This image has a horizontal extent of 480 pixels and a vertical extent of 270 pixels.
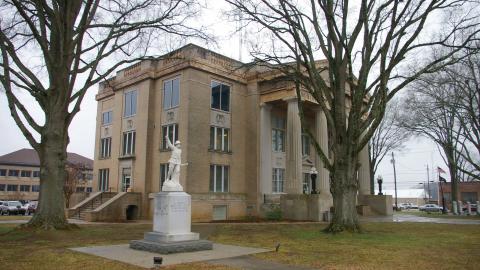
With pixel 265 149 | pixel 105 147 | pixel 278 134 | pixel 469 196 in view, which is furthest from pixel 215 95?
pixel 469 196

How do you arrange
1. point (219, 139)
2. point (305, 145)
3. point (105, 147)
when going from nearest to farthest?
point (219, 139), point (105, 147), point (305, 145)

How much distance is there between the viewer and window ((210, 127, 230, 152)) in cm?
3209

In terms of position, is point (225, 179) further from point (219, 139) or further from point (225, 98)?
point (225, 98)

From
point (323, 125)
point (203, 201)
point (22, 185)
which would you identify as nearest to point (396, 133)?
point (323, 125)

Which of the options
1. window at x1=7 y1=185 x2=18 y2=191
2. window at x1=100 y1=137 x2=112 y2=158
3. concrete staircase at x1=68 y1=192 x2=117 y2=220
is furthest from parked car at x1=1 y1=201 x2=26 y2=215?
window at x1=7 y1=185 x2=18 y2=191

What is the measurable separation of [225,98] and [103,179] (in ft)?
43.7

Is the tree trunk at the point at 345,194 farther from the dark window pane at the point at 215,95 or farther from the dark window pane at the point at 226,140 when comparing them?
the dark window pane at the point at 215,95

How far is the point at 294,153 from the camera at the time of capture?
33094mm

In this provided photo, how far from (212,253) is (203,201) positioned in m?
18.5

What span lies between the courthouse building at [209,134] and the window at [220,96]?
61 millimetres

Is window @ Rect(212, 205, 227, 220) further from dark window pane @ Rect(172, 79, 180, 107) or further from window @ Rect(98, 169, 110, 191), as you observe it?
window @ Rect(98, 169, 110, 191)

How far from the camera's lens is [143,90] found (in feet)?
110

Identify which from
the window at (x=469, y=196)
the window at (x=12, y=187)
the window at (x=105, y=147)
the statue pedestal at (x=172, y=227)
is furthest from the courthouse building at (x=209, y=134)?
the window at (x=12, y=187)

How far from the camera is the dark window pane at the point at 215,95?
32.5 m
